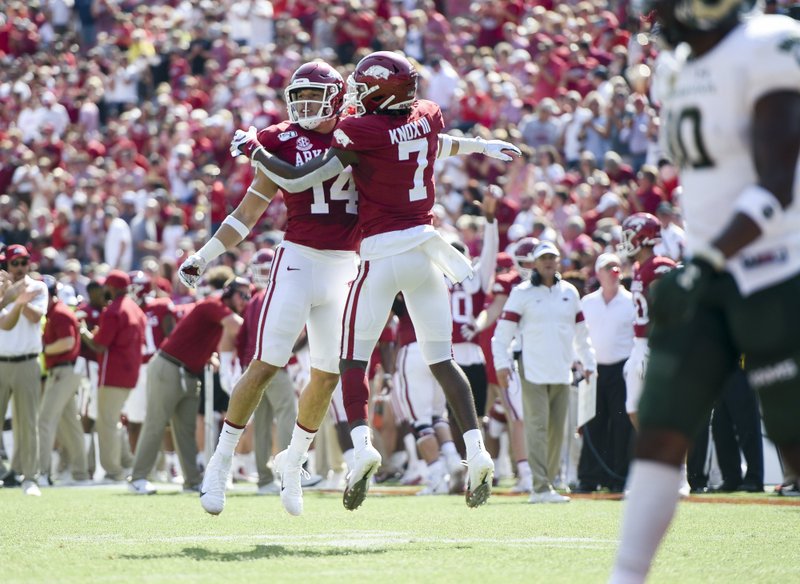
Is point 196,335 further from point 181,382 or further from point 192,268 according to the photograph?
point 192,268

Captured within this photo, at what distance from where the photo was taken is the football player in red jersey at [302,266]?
789 cm

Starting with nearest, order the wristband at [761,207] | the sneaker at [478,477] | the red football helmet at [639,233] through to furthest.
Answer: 1. the wristband at [761,207]
2. the sneaker at [478,477]
3. the red football helmet at [639,233]

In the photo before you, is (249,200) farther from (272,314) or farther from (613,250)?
(613,250)

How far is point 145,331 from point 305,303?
7941mm

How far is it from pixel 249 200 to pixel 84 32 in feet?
72.7

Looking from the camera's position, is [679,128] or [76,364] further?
[76,364]

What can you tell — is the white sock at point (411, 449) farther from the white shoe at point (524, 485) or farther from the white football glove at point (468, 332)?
the white shoe at point (524, 485)

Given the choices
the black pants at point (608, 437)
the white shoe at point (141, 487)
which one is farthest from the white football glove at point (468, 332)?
the white shoe at point (141, 487)

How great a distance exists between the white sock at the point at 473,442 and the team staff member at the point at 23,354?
227 inches

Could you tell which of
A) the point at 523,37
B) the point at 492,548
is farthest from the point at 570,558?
the point at 523,37

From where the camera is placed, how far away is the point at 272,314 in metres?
7.90

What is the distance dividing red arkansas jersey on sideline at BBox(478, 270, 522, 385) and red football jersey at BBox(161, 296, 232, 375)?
2461 millimetres

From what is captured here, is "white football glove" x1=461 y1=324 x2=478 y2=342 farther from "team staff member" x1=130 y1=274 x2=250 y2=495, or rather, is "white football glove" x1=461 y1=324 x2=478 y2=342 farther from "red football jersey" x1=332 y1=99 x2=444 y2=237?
"red football jersey" x1=332 y1=99 x2=444 y2=237

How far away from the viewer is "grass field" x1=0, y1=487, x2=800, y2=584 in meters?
5.70
